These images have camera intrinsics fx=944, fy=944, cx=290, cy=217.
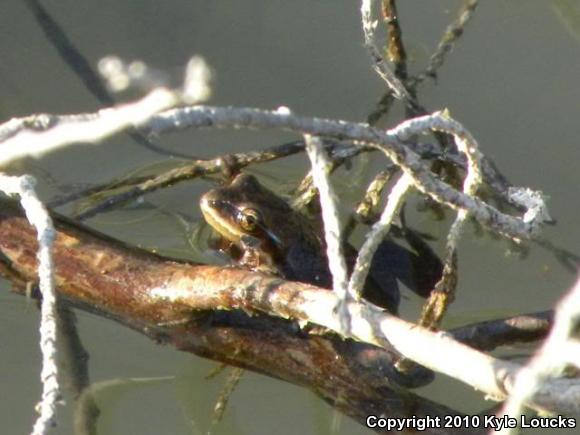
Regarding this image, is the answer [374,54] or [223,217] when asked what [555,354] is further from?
[223,217]

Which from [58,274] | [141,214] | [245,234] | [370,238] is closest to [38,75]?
[141,214]

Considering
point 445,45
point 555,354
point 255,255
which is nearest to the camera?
point 555,354

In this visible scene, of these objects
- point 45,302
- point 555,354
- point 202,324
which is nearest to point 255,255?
point 202,324

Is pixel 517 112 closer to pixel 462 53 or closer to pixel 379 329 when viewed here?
pixel 462 53

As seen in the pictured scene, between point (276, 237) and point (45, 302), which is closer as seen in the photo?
point (45, 302)

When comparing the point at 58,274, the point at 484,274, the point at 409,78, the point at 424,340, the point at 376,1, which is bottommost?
the point at 424,340

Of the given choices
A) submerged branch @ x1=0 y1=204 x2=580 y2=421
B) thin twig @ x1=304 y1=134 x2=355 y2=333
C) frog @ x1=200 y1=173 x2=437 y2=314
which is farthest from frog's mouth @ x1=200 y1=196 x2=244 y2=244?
thin twig @ x1=304 y1=134 x2=355 y2=333
